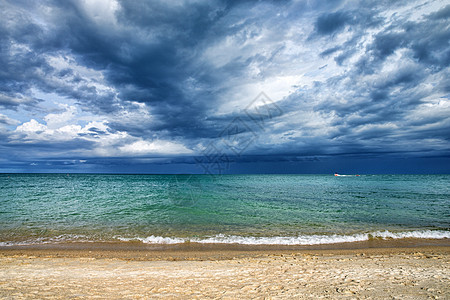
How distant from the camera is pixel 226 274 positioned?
745cm

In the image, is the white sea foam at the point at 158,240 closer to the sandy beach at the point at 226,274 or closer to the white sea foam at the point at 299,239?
the white sea foam at the point at 299,239

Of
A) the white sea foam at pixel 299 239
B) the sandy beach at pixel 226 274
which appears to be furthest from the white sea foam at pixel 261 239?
the sandy beach at pixel 226 274

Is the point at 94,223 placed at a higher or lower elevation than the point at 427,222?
higher

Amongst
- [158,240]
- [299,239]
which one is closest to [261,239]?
[299,239]

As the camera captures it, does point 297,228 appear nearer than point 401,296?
No

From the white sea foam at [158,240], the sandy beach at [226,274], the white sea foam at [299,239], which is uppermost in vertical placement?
the sandy beach at [226,274]

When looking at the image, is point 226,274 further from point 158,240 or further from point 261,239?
point 158,240

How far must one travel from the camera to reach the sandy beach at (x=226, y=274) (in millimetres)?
5883

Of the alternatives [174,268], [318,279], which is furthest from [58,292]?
[318,279]

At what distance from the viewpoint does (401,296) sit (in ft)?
18.2

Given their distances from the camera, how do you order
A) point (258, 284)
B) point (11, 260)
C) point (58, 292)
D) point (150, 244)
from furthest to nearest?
point (150, 244)
point (11, 260)
point (258, 284)
point (58, 292)

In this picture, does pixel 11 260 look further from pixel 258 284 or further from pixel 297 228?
pixel 297 228

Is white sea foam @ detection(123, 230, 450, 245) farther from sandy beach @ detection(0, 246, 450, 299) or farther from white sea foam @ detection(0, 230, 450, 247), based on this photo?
sandy beach @ detection(0, 246, 450, 299)

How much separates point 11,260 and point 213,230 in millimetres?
10001
